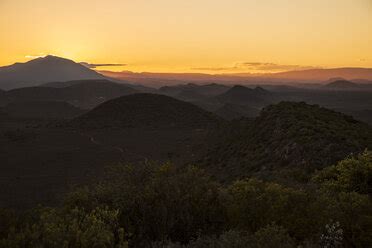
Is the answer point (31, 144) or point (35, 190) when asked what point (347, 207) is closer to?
point (35, 190)

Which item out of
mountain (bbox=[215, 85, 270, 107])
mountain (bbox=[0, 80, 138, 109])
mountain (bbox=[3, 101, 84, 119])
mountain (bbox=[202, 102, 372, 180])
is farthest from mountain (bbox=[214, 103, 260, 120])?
mountain (bbox=[202, 102, 372, 180])

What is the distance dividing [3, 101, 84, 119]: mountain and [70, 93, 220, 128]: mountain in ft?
69.5

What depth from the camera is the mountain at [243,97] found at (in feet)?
527

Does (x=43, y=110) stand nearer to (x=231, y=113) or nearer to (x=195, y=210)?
(x=231, y=113)

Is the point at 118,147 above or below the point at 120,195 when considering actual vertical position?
below

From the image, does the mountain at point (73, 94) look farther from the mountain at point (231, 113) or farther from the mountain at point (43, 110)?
the mountain at point (231, 113)

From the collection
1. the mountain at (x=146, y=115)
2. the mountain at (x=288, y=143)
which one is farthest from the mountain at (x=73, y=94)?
the mountain at (x=288, y=143)

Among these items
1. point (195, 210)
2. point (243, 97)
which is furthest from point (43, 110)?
point (195, 210)

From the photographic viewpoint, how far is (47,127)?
7081 centimetres

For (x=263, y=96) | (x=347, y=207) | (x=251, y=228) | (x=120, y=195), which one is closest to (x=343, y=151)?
(x=347, y=207)

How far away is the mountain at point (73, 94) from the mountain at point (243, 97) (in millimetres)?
38800

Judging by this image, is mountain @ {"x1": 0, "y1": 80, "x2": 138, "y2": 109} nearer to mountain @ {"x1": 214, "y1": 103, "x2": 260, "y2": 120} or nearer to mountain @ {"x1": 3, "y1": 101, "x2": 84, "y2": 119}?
mountain @ {"x1": 3, "y1": 101, "x2": 84, "y2": 119}

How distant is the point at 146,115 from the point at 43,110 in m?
42.7

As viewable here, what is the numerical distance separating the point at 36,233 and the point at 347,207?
835 centimetres
